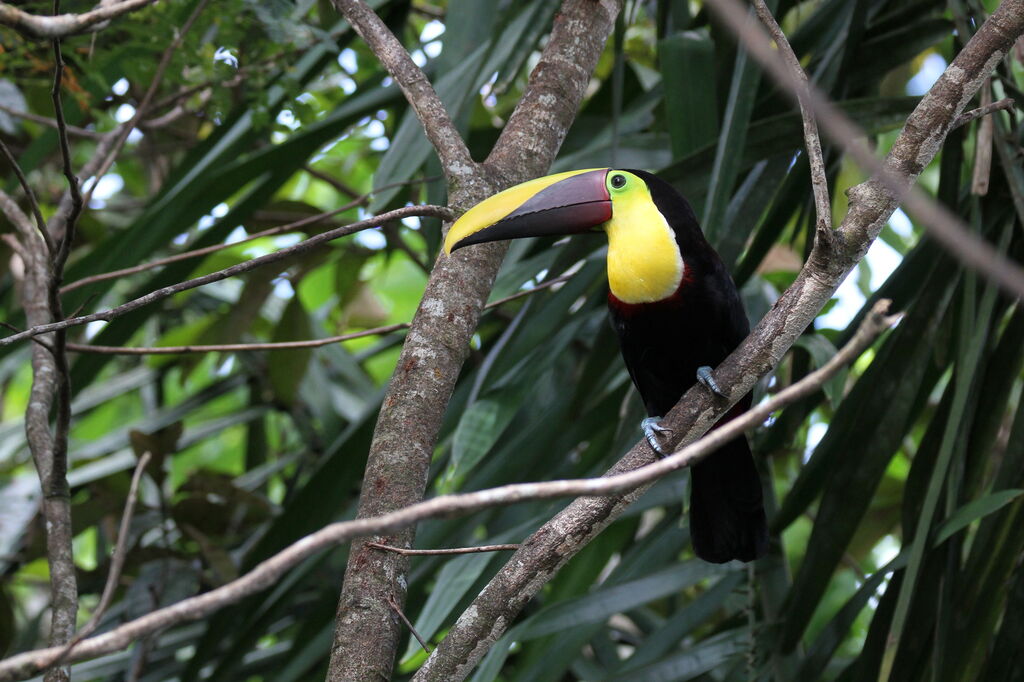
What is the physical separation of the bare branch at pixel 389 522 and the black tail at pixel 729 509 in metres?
1.04

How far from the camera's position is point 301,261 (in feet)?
10.7

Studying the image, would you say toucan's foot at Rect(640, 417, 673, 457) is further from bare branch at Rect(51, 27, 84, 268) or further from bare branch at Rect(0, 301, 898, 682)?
bare branch at Rect(51, 27, 84, 268)

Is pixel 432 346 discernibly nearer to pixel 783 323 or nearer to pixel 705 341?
pixel 783 323

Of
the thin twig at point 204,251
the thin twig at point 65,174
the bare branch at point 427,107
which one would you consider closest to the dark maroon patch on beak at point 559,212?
the bare branch at point 427,107

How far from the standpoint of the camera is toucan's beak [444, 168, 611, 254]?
1.66 meters

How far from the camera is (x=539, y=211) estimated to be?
5.89 ft

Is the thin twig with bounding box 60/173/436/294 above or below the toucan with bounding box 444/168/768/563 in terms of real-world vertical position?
above

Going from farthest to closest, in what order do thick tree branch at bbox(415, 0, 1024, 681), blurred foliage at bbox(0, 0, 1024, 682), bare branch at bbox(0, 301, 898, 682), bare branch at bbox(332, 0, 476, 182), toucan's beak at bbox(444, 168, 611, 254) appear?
blurred foliage at bbox(0, 0, 1024, 682)
bare branch at bbox(332, 0, 476, 182)
toucan's beak at bbox(444, 168, 611, 254)
thick tree branch at bbox(415, 0, 1024, 681)
bare branch at bbox(0, 301, 898, 682)

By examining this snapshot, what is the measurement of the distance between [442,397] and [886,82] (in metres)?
2.06

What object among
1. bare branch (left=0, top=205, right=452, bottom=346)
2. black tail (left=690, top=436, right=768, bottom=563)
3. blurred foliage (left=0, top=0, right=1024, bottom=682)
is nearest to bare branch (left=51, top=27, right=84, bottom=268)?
bare branch (left=0, top=205, right=452, bottom=346)

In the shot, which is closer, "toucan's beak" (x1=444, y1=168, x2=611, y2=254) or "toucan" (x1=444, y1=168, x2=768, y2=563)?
"toucan's beak" (x1=444, y1=168, x2=611, y2=254)

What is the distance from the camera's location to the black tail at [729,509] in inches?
76.6

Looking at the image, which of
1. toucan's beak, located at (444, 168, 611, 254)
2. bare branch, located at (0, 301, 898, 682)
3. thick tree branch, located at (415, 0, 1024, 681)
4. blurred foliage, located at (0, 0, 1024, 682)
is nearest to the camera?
bare branch, located at (0, 301, 898, 682)

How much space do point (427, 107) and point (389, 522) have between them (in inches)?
41.9
